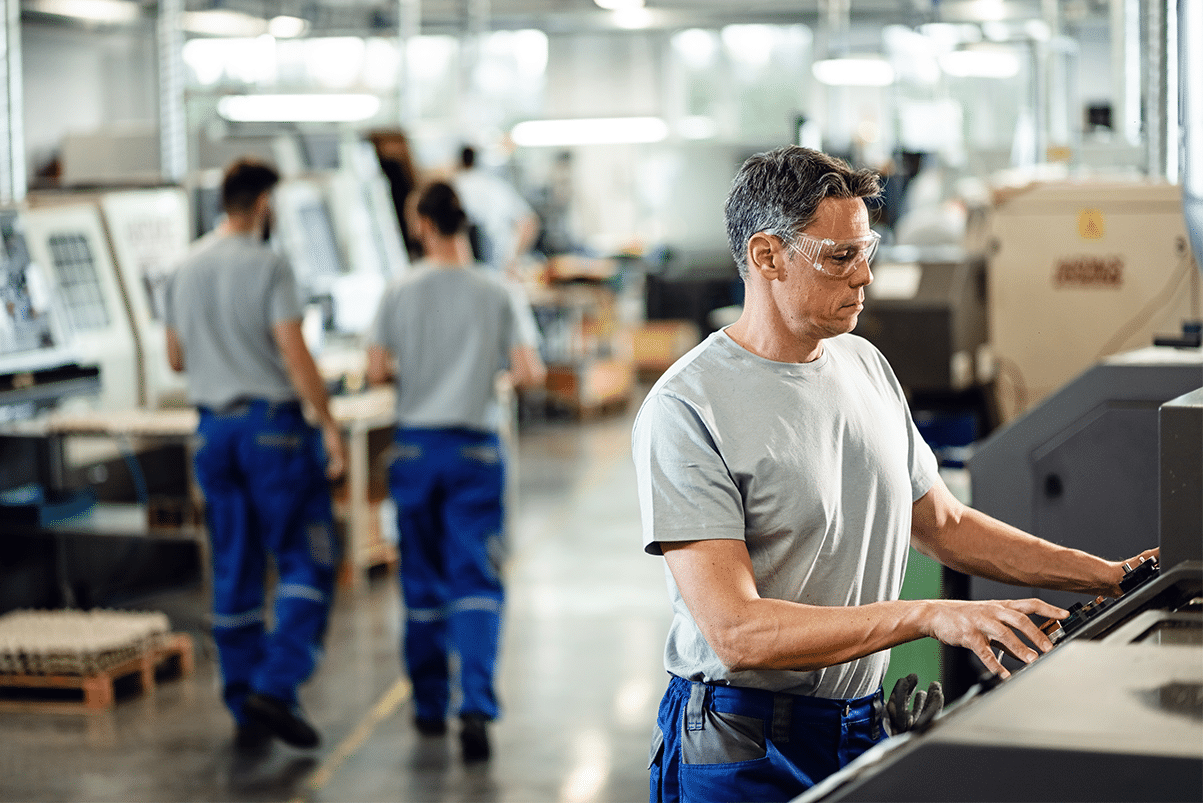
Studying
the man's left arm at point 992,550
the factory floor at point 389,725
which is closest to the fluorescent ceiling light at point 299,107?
the factory floor at point 389,725

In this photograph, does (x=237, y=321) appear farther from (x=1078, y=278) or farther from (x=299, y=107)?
(x=299, y=107)

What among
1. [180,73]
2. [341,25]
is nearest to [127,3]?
[341,25]

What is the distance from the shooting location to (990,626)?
66.1 inches

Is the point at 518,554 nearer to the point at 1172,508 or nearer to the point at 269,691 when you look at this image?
the point at 269,691

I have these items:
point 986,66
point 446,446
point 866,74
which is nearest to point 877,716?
point 446,446

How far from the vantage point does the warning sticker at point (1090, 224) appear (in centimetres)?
420

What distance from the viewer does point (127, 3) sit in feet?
47.5

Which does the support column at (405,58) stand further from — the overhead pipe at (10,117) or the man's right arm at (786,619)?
the man's right arm at (786,619)

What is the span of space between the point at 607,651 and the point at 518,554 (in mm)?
1828

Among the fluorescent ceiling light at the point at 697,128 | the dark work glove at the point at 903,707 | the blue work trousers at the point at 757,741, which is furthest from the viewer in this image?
the fluorescent ceiling light at the point at 697,128

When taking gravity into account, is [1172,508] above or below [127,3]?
below

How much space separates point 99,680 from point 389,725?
1066 mm

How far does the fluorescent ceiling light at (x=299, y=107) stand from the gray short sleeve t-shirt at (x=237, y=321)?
472 cm

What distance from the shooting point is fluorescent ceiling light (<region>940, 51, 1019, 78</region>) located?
42.6 ft
